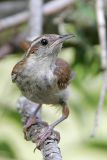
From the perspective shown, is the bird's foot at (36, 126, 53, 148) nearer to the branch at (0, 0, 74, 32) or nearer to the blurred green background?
the blurred green background

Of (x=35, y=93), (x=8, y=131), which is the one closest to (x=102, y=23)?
(x=35, y=93)

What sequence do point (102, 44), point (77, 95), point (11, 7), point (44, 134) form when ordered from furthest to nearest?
point (11, 7), point (77, 95), point (102, 44), point (44, 134)

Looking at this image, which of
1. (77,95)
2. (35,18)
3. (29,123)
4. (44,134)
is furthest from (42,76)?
(77,95)

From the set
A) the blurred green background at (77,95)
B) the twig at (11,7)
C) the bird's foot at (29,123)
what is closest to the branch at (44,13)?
the blurred green background at (77,95)

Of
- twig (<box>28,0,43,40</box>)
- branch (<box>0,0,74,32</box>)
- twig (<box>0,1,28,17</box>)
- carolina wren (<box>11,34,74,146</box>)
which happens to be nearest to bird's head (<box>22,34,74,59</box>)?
carolina wren (<box>11,34,74,146</box>)

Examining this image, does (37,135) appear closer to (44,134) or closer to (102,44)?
(44,134)

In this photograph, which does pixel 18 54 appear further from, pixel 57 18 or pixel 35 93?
pixel 35 93
